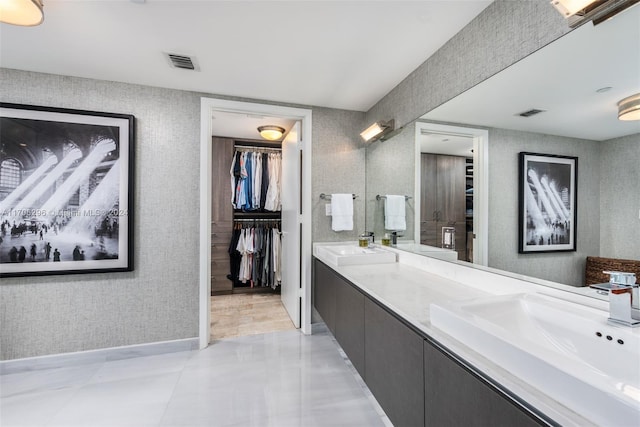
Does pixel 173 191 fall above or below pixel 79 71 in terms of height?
below

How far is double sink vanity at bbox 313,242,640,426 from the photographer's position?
0.61 m

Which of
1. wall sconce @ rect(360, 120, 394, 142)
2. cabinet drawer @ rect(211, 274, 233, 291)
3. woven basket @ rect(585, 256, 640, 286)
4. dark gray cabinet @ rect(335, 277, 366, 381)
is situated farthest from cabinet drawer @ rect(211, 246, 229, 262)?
woven basket @ rect(585, 256, 640, 286)

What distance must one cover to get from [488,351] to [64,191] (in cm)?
293

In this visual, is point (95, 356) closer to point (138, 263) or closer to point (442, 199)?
point (138, 263)

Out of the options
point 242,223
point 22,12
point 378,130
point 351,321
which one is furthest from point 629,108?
point 242,223

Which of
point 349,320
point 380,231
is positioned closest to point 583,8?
point 349,320

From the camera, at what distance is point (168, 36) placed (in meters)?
1.75

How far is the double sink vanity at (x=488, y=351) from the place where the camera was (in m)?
0.61

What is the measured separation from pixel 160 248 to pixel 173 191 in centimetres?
51

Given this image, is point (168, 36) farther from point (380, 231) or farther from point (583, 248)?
point (583, 248)

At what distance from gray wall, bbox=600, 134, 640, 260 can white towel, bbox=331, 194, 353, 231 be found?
6.39 ft

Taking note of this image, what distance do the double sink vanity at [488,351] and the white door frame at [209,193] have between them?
1.06 m

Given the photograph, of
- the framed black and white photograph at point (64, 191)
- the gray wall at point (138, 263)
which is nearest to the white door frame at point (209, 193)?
the gray wall at point (138, 263)

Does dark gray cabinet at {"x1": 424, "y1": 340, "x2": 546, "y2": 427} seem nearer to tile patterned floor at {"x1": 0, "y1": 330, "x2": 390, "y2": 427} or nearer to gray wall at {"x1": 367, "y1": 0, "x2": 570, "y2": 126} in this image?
tile patterned floor at {"x1": 0, "y1": 330, "x2": 390, "y2": 427}
